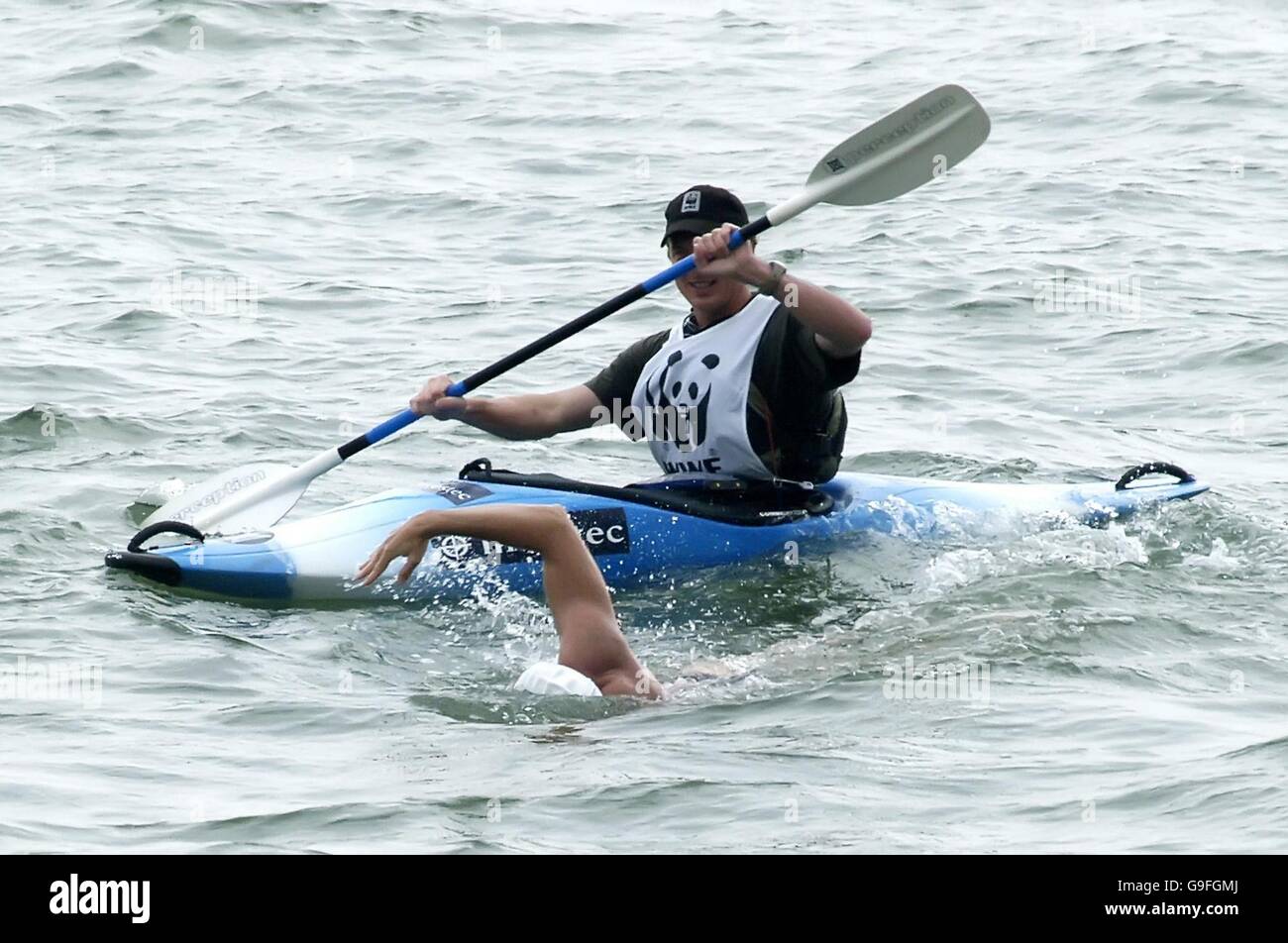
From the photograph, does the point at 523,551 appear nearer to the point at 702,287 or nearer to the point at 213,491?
the point at 702,287

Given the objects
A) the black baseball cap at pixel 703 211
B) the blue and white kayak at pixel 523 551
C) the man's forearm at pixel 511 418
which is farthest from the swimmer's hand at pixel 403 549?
the man's forearm at pixel 511 418

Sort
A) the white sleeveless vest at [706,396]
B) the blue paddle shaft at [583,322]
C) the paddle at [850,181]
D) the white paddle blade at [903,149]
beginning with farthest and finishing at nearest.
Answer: the white paddle blade at [903,149] → the paddle at [850,181] → the white sleeveless vest at [706,396] → the blue paddle shaft at [583,322]

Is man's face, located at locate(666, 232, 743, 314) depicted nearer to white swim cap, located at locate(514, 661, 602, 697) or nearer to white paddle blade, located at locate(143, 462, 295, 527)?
white paddle blade, located at locate(143, 462, 295, 527)

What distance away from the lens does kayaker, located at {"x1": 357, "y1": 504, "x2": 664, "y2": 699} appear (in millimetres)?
5102

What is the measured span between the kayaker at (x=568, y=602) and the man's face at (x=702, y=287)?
1.60 metres

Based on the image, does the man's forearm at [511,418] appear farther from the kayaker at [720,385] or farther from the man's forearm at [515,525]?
the man's forearm at [515,525]

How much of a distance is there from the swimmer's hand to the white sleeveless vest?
6.39 feet

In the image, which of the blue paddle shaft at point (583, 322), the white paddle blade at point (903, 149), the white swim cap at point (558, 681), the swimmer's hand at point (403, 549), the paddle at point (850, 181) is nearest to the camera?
the swimmer's hand at point (403, 549)

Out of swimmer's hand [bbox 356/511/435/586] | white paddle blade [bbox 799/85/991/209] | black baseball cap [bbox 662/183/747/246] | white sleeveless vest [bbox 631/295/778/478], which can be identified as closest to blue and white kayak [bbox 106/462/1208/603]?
white sleeveless vest [bbox 631/295/778/478]

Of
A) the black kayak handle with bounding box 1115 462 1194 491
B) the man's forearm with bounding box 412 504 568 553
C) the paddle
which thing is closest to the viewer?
the man's forearm with bounding box 412 504 568 553

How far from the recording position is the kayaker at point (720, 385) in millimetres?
6461

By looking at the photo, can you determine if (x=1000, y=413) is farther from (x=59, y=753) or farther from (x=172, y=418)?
(x=59, y=753)

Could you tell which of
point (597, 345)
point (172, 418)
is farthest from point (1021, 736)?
point (597, 345)
